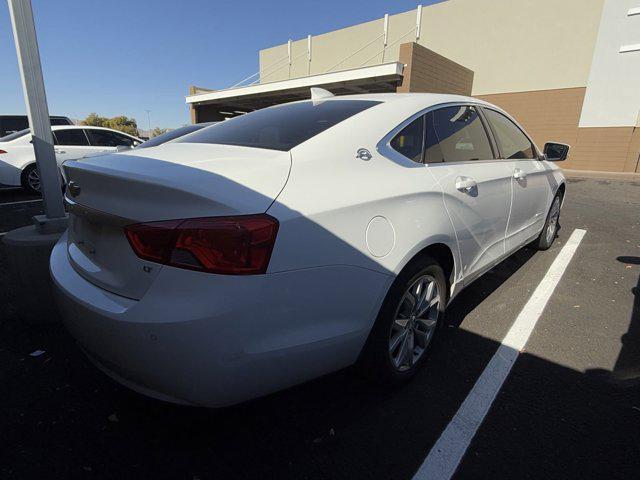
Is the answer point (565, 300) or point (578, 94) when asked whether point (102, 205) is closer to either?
point (565, 300)

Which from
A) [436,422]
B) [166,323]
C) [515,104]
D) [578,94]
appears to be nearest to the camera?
[166,323]

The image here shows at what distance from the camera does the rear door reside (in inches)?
340

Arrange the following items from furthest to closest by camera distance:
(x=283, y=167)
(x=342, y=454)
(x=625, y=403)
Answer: (x=625, y=403), (x=342, y=454), (x=283, y=167)

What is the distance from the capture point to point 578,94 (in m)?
19.8

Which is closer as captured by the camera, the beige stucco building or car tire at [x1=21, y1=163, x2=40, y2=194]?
car tire at [x1=21, y1=163, x2=40, y2=194]

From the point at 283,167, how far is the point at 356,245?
1.50 feet

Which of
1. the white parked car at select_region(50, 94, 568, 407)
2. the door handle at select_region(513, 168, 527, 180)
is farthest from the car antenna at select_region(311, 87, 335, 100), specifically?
the door handle at select_region(513, 168, 527, 180)

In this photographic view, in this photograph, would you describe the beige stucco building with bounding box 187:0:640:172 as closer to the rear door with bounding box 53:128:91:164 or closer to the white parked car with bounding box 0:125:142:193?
the white parked car with bounding box 0:125:142:193

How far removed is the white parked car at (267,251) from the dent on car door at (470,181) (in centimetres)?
3

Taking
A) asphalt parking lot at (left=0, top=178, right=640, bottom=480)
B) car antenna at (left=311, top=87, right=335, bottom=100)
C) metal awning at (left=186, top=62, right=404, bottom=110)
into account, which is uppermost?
metal awning at (left=186, top=62, right=404, bottom=110)

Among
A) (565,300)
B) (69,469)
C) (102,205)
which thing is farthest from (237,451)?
(565,300)

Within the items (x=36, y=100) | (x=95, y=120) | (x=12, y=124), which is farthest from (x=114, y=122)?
(x=36, y=100)

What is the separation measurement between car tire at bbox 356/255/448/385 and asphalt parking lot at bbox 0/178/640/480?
0.15m

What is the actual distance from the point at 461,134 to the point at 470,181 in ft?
1.53
